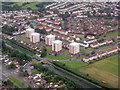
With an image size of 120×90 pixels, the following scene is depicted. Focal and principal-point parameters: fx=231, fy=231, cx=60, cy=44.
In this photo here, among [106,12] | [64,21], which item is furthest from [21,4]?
[106,12]

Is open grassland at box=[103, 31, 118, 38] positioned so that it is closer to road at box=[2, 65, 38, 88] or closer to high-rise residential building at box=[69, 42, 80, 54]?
high-rise residential building at box=[69, 42, 80, 54]

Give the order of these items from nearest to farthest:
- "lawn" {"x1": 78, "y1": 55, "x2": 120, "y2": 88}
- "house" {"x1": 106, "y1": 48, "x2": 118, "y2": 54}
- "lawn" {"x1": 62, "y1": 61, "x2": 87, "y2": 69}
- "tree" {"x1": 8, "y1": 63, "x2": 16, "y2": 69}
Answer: "lawn" {"x1": 78, "y1": 55, "x2": 120, "y2": 88} → "tree" {"x1": 8, "y1": 63, "x2": 16, "y2": 69} → "lawn" {"x1": 62, "y1": 61, "x2": 87, "y2": 69} → "house" {"x1": 106, "y1": 48, "x2": 118, "y2": 54}

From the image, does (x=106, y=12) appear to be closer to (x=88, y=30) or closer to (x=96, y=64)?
(x=88, y=30)

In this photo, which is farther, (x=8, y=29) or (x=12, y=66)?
(x=8, y=29)

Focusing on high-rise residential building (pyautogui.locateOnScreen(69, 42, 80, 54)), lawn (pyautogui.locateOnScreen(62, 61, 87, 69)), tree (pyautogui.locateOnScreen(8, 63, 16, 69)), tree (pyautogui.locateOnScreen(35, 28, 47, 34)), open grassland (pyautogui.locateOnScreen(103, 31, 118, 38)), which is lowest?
lawn (pyautogui.locateOnScreen(62, 61, 87, 69))

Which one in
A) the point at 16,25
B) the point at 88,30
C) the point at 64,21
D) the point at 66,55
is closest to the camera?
the point at 66,55

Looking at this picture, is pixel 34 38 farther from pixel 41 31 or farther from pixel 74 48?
pixel 74 48

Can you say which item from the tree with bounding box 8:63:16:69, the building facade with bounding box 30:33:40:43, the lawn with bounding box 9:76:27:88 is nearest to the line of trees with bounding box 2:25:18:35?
the building facade with bounding box 30:33:40:43

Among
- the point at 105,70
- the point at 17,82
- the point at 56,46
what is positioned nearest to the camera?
the point at 17,82

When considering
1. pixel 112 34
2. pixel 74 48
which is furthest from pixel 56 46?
pixel 112 34
